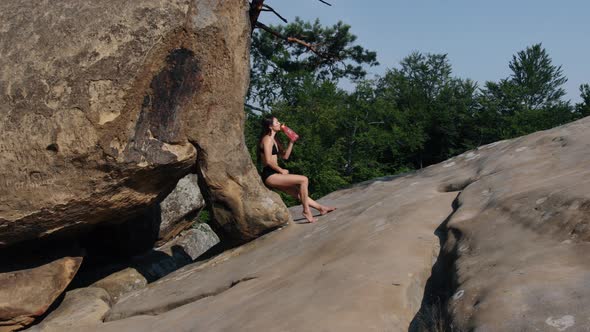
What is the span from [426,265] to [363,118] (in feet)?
67.2

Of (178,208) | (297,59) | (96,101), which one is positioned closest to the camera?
(96,101)

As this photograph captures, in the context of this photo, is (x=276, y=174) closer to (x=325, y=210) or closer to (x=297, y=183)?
(x=297, y=183)

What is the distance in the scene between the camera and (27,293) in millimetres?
7531

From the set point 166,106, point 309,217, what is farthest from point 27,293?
point 309,217

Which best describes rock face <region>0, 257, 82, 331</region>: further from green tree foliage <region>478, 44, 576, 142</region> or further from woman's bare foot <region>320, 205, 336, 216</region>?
Answer: green tree foliage <region>478, 44, 576, 142</region>

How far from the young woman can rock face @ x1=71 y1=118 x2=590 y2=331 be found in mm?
287

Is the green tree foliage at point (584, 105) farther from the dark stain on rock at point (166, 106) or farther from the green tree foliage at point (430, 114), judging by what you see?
the dark stain on rock at point (166, 106)

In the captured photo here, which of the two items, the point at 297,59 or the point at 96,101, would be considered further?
the point at 297,59

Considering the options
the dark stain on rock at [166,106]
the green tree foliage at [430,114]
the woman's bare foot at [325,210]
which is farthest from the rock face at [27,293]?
the green tree foliage at [430,114]

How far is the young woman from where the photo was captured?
8.02 meters

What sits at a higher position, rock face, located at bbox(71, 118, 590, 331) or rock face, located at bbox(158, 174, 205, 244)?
rock face, located at bbox(158, 174, 205, 244)

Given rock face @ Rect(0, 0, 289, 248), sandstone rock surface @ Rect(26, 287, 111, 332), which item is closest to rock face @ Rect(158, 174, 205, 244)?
sandstone rock surface @ Rect(26, 287, 111, 332)

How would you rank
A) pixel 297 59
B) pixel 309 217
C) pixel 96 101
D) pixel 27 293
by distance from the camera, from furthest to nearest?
pixel 297 59 → pixel 309 217 → pixel 27 293 → pixel 96 101

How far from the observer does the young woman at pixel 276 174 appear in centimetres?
802
